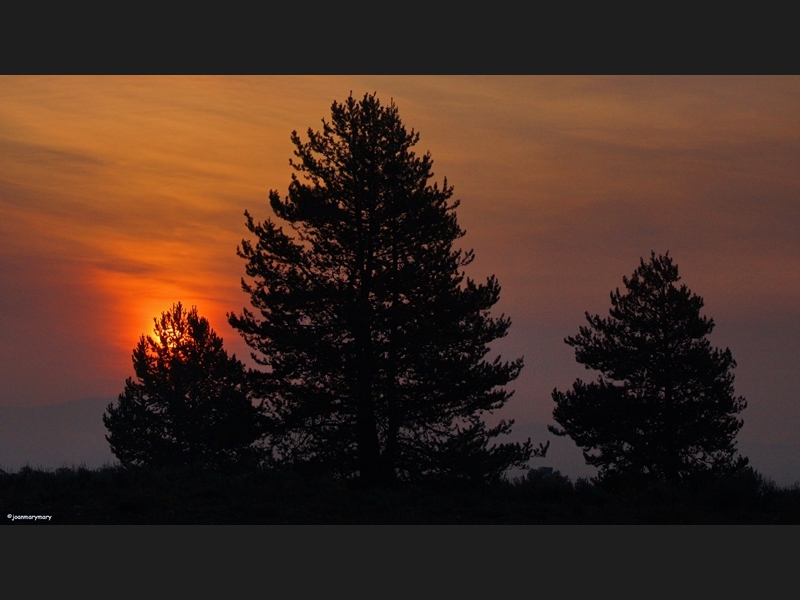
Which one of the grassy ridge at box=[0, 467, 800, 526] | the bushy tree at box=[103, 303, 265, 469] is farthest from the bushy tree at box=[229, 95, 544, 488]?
the bushy tree at box=[103, 303, 265, 469]

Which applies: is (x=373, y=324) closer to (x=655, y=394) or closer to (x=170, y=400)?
(x=655, y=394)

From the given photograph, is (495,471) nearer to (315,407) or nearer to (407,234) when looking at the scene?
(315,407)

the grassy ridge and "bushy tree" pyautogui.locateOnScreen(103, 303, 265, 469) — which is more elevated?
"bushy tree" pyautogui.locateOnScreen(103, 303, 265, 469)

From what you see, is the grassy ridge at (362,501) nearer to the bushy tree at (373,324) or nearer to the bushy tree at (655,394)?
the bushy tree at (373,324)

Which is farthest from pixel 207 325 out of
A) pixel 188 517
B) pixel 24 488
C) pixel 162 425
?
pixel 188 517

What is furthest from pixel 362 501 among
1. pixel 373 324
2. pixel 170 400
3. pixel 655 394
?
pixel 170 400

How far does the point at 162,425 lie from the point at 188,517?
2825 centimetres

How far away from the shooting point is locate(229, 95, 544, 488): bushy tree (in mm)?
24781

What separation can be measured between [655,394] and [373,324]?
13.4 metres

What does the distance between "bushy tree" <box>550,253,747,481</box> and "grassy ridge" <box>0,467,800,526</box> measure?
31.8ft

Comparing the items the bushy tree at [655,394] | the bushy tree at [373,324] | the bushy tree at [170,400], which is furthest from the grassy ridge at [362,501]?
the bushy tree at [170,400]

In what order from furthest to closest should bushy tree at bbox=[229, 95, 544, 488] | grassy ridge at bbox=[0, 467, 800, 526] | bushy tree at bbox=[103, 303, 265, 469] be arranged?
bushy tree at bbox=[103, 303, 265, 469], bushy tree at bbox=[229, 95, 544, 488], grassy ridge at bbox=[0, 467, 800, 526]

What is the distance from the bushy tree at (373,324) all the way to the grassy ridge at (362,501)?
1160 millimetres

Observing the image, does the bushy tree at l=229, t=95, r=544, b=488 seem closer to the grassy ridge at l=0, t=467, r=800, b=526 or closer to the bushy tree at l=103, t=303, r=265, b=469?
the grassy ridge at l=0, t=467, r=800, b=526
